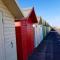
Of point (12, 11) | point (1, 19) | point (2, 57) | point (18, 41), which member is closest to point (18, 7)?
point (12, 11)

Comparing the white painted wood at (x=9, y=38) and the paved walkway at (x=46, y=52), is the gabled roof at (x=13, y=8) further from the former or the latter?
the paved walkway at (x=46, y=52)

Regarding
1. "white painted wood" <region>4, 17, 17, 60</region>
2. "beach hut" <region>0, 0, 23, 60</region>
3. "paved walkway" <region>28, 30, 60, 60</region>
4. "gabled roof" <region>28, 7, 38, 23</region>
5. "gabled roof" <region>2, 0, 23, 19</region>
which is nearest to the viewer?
"beach hut" <region>0, 0, 23, 60</region>

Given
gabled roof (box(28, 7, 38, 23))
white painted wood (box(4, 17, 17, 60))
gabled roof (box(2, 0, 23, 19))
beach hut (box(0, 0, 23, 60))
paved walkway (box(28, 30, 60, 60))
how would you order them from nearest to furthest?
beach hut (box(0, 0, 23, 60)) < gabled roof (box(2, 0, 23, 19)) < white painted wood (box(4, 17, 17, 60)) < paved walkway (box(28, 30, 60, 60)) < gabled roof (box(28, 7, 38, 23))

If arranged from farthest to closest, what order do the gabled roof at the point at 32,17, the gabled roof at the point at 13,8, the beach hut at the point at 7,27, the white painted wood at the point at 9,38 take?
the gabled roof at the point at 32,17
the white painted wood at the point at 9,38
the gabled roof at the point at 13,8
the beach hut at the point at 7,27

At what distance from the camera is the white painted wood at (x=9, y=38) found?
772cm

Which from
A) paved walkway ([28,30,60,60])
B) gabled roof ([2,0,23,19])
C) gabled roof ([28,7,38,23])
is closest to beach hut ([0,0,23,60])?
gabled roof ([2,0,23,19])

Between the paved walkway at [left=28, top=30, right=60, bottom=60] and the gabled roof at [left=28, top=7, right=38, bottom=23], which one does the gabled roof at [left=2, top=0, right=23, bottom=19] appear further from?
the gabled roof at [left=28, top=7, right=38, bottom=23]

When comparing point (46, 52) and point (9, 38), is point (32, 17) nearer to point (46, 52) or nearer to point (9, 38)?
point (46, 52)

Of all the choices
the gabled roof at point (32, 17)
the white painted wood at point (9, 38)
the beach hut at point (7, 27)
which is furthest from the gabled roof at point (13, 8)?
the gabled roof at point (32, 17)

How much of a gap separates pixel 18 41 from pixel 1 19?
363 centimetres

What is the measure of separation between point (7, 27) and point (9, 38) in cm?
51

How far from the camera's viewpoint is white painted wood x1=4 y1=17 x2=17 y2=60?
772 cm

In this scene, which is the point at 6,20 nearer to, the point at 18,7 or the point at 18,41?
the point at 18,7

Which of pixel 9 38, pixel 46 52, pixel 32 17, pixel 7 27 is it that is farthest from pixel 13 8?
pixel 46 52
